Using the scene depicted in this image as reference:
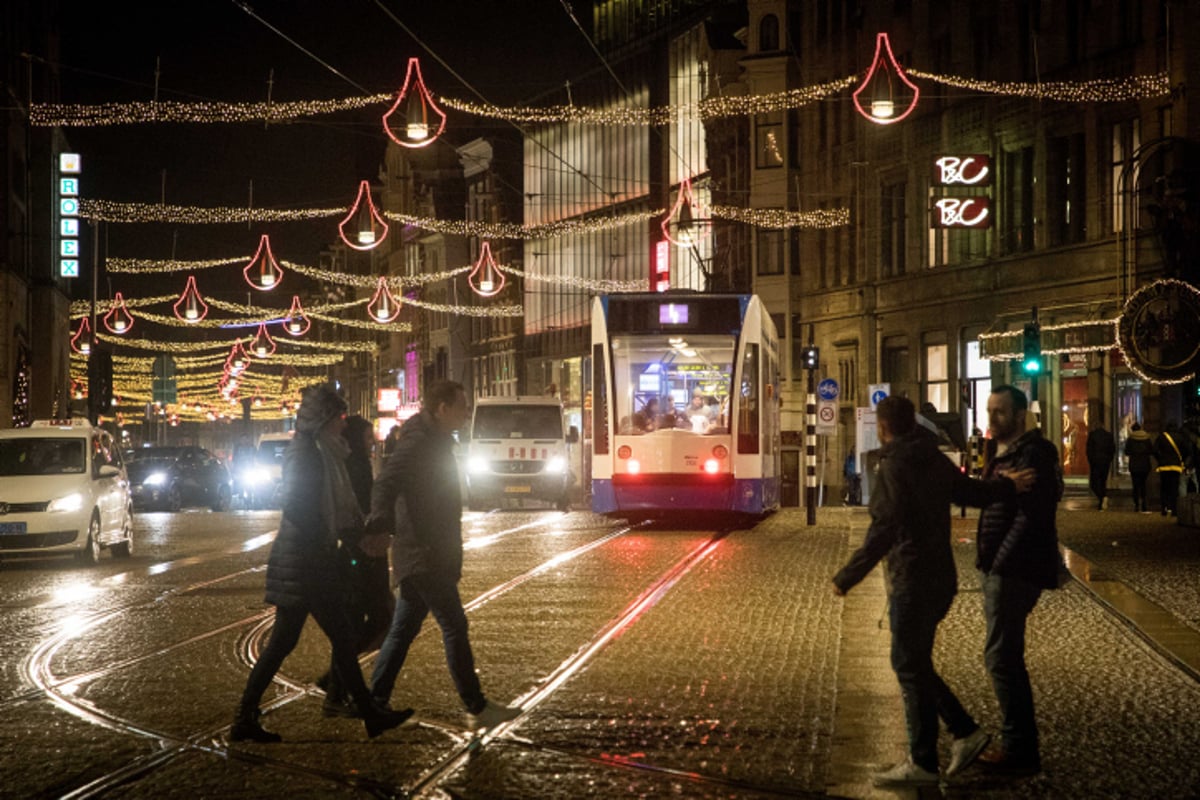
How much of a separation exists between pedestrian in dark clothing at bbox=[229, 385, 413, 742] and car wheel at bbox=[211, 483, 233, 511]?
4326cm

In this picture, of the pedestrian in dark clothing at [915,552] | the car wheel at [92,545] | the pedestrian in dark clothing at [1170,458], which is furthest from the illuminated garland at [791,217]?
the pedestrian in dark clothing at [915,552]

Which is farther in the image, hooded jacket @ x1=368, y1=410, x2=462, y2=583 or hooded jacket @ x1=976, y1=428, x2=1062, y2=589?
hooded jacket @ x1=368, y1=410, x2=462, y2=583

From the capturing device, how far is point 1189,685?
11.8 metres

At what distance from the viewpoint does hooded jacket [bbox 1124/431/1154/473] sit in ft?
114

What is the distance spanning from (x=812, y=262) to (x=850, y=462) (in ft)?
39.1

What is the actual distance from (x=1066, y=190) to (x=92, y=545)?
28.2m

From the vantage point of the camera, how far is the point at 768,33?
210 ft

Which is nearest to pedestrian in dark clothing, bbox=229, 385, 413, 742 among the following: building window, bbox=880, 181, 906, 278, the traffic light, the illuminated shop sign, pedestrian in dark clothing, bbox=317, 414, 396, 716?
pedestrian in dark clothing, bbox=317, 414, 396, 716

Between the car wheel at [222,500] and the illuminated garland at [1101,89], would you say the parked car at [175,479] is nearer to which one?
the car wheel at [222,500]

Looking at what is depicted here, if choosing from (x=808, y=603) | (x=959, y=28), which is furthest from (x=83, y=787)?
(x=959, y=28)

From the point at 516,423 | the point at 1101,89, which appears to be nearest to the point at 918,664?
the point at 516,423

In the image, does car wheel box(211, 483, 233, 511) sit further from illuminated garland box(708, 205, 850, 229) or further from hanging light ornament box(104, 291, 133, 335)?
illuminated garland box(708, 205, 850, 229)

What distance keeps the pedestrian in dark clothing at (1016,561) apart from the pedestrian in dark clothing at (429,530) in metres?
2.54

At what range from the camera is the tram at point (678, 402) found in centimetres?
2769
